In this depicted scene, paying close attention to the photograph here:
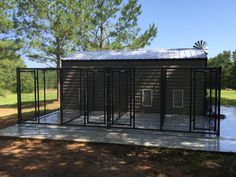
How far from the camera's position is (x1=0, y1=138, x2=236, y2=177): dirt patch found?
411cm

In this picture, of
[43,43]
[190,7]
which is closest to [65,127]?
[43,43]

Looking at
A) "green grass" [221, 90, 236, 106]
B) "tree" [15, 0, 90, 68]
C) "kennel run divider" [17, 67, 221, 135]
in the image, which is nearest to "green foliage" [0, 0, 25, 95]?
"tree" [15, 0, 90, 68]


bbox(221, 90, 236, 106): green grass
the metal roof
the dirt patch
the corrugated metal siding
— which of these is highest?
the metal roof

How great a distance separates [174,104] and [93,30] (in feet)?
29.0

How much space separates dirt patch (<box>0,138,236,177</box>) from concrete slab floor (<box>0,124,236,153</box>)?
1.07 feet

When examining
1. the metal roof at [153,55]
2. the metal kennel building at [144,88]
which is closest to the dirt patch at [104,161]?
the metal kennel building at [144,88]

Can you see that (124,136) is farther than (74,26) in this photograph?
No

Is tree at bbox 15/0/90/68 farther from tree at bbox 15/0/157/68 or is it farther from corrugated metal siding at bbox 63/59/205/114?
corrugated metal siding at bbox 63/59/205/114

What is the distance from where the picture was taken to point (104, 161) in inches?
183

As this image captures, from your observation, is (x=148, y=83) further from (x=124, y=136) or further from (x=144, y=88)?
(x=124, y=136)

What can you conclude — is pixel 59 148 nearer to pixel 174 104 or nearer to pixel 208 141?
pixel 208 141

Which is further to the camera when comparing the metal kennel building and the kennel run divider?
the metal kennel building

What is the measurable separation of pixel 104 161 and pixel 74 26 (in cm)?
1074

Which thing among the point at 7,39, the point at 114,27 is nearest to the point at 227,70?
the point at 114,27
